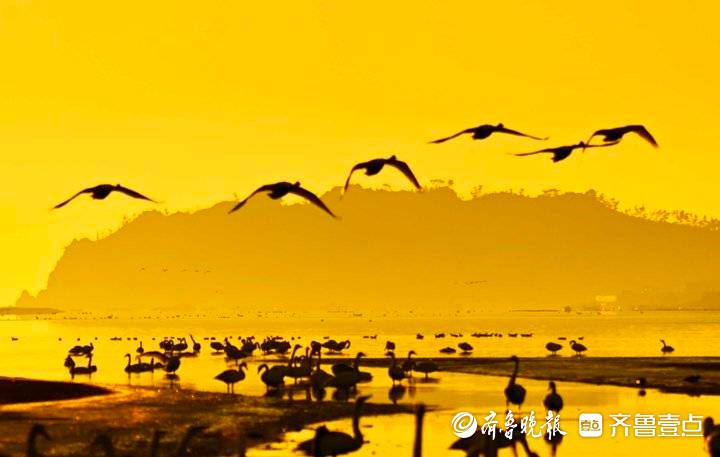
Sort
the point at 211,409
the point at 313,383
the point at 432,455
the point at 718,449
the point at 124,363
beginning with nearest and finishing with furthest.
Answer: the point at 718,449
the point at 432,455
the point at 211,409
the point at 313,383
the point at 124,363

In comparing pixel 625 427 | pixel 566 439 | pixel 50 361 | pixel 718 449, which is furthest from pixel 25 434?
pixel 50 361

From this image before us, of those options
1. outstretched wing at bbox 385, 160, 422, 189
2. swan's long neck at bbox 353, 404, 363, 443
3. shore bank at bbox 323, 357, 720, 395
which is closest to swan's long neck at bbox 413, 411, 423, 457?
outstretched wing at bbox 385, 160, 422, 189

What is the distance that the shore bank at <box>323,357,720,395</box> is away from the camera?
136 ft

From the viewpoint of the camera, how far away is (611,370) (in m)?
48.8

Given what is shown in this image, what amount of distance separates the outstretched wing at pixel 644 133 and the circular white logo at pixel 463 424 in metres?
12.1

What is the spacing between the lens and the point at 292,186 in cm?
1298

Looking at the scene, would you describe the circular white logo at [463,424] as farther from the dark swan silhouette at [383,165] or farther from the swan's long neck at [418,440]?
the swan's long neck at [418,440]

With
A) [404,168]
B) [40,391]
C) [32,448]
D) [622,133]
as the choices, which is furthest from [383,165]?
[40,391]

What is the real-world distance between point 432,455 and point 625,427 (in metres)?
7.18

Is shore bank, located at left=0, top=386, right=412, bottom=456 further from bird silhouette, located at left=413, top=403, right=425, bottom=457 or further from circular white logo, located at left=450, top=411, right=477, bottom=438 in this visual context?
bird silhouette, located at left=413, top=403, right=425, bottom=457

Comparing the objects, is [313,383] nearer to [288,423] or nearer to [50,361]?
[288,423]

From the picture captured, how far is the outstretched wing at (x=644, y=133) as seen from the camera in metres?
13.5

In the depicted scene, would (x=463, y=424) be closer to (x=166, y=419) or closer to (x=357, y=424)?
(x=166, y=419)

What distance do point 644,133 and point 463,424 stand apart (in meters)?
16.5
